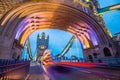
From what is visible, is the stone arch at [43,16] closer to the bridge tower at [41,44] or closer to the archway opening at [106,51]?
the archway opening at [106,51]

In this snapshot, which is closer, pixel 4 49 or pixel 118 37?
pixel 4 49

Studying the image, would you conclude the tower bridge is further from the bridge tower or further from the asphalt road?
the bridge tower

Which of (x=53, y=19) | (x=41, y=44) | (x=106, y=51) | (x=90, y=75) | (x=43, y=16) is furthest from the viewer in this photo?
(x=41, y=44)

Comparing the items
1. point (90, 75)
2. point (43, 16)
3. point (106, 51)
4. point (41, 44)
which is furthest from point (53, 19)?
point (41, 44)

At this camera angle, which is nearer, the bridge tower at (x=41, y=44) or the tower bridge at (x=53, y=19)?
the tower bridge at (x=53, y=19)

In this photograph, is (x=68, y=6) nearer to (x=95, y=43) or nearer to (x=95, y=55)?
(x=95, y=43)

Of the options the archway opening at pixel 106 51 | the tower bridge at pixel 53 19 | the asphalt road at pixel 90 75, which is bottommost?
the asphalt road at pixel 90 75

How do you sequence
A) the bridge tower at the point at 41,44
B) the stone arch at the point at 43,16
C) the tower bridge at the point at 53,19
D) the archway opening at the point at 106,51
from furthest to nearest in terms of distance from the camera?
the bridge tower at the point at 41,44 < the archway opening at the point at 106,51 < the stone arch at the point at 43,16 < the tower bridge at the point at 53,19

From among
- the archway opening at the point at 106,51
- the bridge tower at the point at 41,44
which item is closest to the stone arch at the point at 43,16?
the archway opening at the point at 106,51

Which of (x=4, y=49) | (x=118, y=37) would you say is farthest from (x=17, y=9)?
(x=118, y=37)

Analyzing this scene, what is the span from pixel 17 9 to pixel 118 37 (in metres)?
19.9

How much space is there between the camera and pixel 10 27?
20797 millimetres

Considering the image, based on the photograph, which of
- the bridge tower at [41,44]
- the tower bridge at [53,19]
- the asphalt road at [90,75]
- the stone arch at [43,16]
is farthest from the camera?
the bridge tower at [41,44]

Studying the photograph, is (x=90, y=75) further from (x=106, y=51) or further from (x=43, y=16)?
(x=43, y=16)
